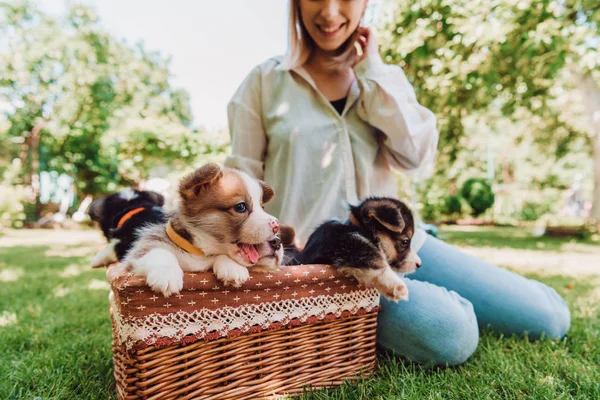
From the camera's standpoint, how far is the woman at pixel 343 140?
2.81m

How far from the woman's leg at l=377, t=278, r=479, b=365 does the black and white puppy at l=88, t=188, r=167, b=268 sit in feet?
4.81

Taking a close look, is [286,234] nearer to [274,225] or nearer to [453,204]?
[274,225]

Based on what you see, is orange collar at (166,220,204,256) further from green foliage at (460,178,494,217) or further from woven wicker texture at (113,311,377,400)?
green foliage at (460,178,494,217)

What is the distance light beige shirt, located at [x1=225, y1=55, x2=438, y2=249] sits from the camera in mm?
2814

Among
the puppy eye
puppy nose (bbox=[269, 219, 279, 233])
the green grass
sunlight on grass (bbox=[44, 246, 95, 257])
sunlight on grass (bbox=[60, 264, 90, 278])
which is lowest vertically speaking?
sunlight on grass (bbox=[44, 246, 95, 257])

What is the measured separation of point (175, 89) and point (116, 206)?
29.3 metres

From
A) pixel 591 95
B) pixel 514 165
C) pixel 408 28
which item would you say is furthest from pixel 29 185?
pixel 514 165

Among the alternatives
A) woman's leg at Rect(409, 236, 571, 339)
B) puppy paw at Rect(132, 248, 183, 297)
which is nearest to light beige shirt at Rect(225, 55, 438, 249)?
woman's leg at Rect(409, 236, 571, 339)

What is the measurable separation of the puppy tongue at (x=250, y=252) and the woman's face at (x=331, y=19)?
173 centimetres

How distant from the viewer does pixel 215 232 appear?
1.85 metres

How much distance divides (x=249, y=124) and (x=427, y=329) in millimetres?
1901

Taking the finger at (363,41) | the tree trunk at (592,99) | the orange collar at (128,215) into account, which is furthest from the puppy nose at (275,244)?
the tree trunk at (592,99)

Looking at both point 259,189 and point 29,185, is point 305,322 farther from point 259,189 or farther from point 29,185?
point 29,185

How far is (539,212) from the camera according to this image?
69.4 feet
